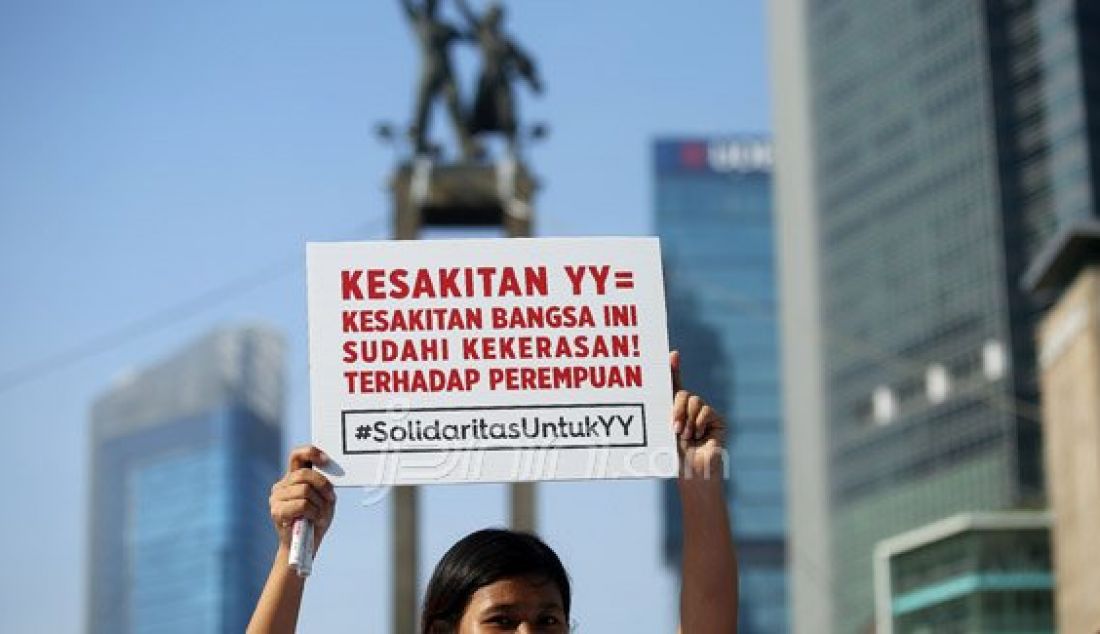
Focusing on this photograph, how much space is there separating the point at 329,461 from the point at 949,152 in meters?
136

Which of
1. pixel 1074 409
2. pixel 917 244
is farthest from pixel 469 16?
pixel 917 244

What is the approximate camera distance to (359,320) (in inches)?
225

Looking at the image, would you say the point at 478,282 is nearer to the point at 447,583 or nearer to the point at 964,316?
the point at 447,583

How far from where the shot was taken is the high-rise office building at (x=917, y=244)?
5103 inches

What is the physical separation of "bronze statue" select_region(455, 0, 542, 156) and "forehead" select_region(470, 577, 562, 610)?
3790 cm

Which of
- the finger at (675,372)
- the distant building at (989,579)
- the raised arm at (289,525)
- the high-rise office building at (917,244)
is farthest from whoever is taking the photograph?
the high-rise office building at (917,244)

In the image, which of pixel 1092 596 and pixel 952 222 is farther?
pixel 952 222

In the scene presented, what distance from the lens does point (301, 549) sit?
5.17 metres

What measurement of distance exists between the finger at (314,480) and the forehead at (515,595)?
514mm

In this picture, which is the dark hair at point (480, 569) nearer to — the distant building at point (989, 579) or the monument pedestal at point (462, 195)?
the monument pedestal at point (462, 195)

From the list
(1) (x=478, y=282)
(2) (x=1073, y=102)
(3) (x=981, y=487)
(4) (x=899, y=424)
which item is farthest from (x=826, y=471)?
(1) (x=478, y=282)

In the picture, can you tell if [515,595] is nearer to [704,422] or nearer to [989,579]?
[704,422]

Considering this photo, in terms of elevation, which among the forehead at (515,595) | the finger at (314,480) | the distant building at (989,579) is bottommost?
the forehead at (515,595)

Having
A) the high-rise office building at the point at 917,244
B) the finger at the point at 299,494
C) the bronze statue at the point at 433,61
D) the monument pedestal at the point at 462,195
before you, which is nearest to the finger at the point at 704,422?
the finger at the point at 299,494
